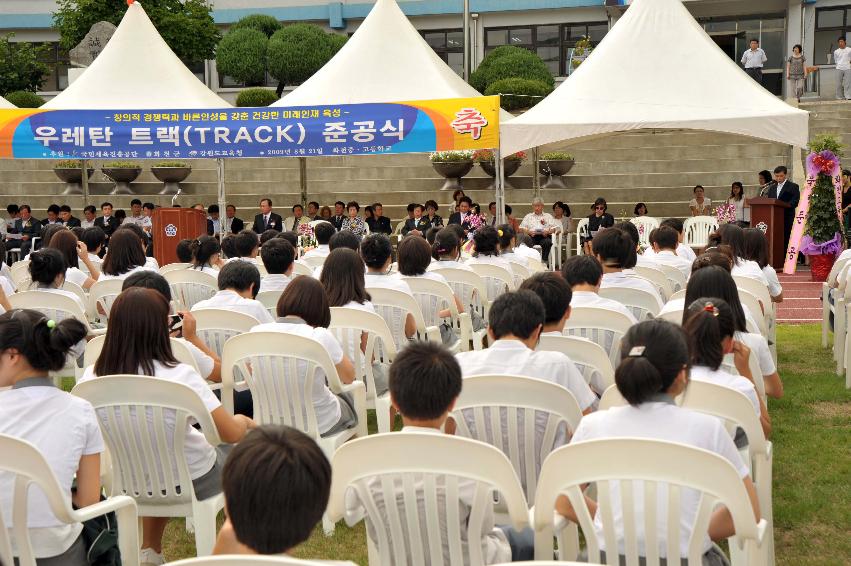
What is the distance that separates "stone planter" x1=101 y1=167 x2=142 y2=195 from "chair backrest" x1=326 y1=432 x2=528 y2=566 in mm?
19115

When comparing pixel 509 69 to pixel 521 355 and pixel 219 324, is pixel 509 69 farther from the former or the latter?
pixel 521 355

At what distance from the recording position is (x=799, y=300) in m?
12.3

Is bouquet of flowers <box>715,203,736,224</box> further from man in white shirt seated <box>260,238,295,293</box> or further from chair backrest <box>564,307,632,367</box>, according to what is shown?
chair backrest <box>564,307,632,367</box>

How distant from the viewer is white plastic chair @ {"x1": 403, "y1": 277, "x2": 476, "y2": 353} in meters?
7.18

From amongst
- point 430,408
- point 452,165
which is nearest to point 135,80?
point 452,165

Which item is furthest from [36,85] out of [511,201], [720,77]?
[720,77]

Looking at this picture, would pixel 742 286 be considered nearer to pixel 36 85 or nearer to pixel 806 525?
pixel 806 525

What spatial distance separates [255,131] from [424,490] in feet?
33.5

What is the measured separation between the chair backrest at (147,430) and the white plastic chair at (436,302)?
130 inches

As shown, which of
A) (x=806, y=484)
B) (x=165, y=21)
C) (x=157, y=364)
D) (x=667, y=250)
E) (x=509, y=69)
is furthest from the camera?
(x=165, y=21)

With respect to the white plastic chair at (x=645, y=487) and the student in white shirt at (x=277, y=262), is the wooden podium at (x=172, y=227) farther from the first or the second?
the white plastic chair at (x=645, y=487)

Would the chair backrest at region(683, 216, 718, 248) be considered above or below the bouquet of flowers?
below

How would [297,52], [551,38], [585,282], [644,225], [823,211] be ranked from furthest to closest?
1. [551,38]
2. [297,52]
3. [644,225]
4. [823,211]
5. [585,282]

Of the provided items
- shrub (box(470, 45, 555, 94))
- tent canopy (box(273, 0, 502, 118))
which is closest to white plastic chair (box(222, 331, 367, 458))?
tent canopy (box(273, 0, 502, 118))
